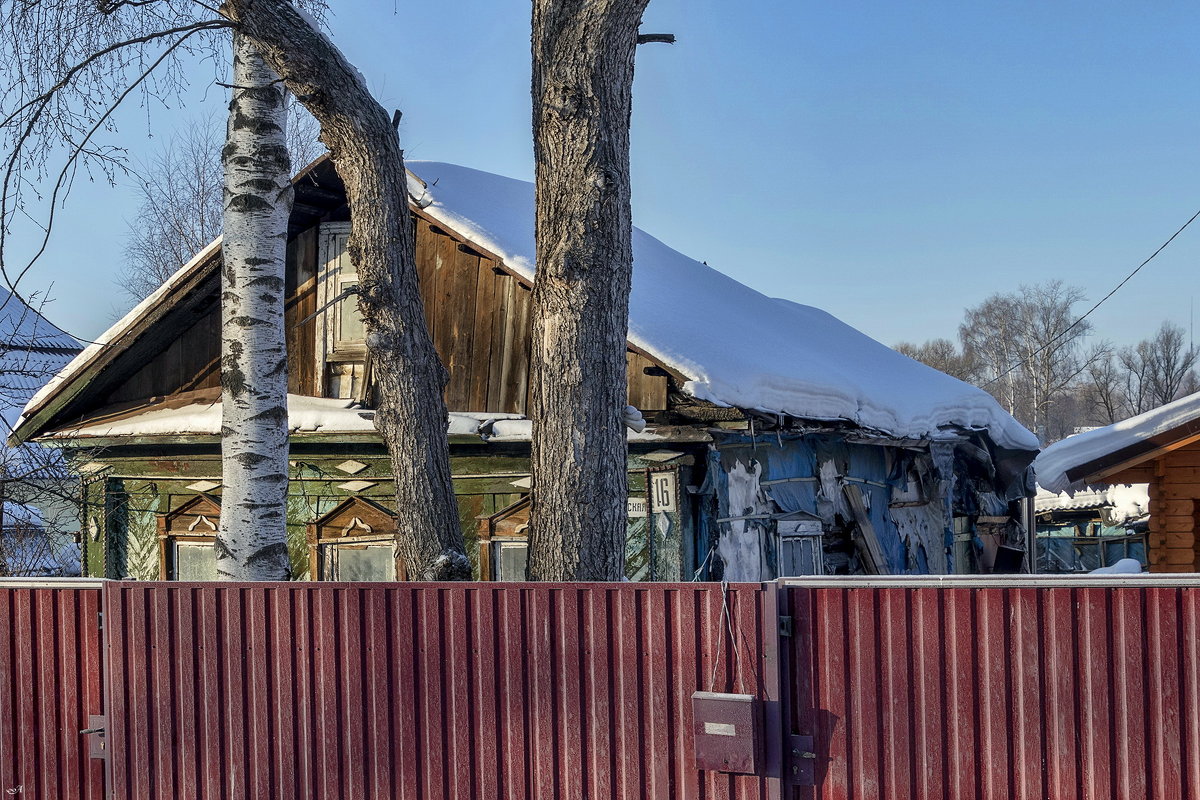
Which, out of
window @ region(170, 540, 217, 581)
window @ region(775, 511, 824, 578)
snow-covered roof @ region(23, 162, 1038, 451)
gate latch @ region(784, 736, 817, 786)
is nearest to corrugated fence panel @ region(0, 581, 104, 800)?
gate latch @ region(784, 736, 817, 786)

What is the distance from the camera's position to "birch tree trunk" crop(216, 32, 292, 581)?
691 cm

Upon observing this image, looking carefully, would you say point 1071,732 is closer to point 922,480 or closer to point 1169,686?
point 1169,686

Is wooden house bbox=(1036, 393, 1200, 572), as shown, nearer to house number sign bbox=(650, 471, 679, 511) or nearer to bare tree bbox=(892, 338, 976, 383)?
house number sign bbox=(650, 471, 679, 511)

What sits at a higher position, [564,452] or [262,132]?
[262,132]

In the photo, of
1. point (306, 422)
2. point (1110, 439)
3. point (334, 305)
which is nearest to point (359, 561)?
point (306, 422)

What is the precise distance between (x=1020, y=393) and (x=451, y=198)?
257ft

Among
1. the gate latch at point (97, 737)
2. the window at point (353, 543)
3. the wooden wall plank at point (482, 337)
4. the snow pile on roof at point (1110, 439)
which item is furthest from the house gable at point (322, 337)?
the snow pile on roof at point (1110, 439)

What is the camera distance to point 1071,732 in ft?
14.0

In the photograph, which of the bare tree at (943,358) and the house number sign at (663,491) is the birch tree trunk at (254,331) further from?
the bare tree at (943,358)

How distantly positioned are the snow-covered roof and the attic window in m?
1.09

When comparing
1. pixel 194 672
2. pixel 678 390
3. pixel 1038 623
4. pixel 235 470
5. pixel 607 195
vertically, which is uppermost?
pixel 607 195

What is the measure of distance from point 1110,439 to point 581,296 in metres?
7.14

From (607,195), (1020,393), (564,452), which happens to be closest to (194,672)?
(564,452)

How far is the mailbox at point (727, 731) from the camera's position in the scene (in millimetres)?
4551
